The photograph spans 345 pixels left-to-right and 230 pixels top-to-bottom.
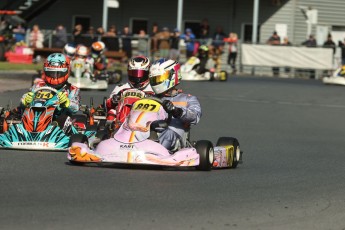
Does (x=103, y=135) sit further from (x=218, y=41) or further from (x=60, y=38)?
(x=218, y=41)

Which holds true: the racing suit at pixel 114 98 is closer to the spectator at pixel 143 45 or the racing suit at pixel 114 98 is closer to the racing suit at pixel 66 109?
the racing suit at pixel 66 109

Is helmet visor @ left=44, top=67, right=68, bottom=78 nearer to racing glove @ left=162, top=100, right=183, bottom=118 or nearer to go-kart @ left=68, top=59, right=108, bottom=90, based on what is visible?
racing glove @ left=162, top=100, right=183, bottom=118

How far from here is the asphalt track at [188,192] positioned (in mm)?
7176

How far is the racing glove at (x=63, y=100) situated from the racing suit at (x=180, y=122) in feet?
6.53

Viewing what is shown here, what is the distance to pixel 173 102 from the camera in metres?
11.0

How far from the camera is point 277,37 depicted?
37094 mm

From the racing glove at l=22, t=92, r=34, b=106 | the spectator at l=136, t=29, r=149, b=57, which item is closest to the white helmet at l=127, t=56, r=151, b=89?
the racing glove at l=22, t=92, r=34, b=106

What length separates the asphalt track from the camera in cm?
718

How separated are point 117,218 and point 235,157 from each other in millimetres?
4137

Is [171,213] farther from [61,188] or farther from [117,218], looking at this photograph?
[61,188]

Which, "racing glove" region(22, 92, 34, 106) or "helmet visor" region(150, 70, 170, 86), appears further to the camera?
"racing glove" region(22, 92, 34, 106)

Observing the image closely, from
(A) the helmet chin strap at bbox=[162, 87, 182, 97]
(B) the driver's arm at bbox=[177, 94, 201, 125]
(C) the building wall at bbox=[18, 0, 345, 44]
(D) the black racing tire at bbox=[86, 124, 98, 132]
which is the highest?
(C) the building wall at bbox=[18, 0, 345, 44]

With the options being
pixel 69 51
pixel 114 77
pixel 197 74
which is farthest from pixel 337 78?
pixel 69 51

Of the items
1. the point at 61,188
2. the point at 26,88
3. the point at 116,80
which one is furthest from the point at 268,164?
the point at 116,80
